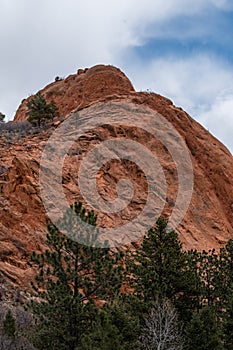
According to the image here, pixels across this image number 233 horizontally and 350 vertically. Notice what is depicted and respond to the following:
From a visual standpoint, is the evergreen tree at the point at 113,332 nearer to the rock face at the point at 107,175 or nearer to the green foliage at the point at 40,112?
the rock face at the point at 107,175

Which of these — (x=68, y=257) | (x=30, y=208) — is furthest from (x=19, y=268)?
(x=68, y=257)

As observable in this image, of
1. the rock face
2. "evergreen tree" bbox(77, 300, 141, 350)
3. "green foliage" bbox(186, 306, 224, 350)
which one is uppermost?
the rock face

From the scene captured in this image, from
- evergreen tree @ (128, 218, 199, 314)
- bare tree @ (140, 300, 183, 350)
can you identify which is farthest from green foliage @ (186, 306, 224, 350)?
evergreen tree @ (128, 218, 199, 314)

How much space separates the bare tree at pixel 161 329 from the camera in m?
16.2

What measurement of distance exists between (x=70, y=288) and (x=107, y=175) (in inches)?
563

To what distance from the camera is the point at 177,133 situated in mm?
37281

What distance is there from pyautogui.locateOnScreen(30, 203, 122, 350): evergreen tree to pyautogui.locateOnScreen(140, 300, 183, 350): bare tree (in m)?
1.59

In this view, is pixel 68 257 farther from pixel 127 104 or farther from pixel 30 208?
pixel 127 104

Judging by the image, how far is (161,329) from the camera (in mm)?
16766

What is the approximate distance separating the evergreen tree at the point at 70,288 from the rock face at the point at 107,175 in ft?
22.3

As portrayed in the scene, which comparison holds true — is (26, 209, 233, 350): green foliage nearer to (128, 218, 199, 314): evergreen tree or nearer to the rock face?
(128, 218, 199, 314): evergreen tree

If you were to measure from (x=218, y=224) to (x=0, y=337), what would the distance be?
17.8m

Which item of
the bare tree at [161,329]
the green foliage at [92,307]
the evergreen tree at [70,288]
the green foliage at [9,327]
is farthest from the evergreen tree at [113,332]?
the green foliage at [9,327]

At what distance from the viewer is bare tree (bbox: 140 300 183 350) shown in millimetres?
16203
